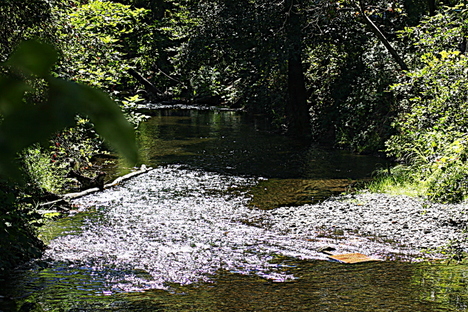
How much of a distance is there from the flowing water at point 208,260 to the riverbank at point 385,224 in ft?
0.82

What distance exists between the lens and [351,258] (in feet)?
19.8

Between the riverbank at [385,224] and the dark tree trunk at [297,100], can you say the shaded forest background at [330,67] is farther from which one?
the riverbank at [385,224]

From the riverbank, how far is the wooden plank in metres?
Answer: 0.20

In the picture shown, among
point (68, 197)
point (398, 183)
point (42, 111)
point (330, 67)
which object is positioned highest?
point (330, 67)

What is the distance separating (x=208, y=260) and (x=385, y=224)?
3.06 metres

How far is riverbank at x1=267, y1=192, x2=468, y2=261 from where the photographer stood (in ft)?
20.7

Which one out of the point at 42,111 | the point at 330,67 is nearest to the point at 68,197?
the point at 42,111

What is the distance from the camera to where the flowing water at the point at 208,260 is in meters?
4.50

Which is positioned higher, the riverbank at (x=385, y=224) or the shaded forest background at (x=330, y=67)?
the shaded forest background at (x=330, y=67)

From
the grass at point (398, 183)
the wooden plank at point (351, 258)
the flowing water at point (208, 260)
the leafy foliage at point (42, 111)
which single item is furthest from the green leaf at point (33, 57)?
the grass at point (398, 183)

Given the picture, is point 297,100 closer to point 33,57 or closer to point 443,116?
point 443,116

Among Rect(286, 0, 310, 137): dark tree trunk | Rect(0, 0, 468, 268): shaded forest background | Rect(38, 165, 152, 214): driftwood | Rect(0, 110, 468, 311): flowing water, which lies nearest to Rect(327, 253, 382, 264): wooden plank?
Rect(0, 110, 468, 311): flowing water

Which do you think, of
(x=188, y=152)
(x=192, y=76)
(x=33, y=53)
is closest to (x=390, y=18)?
(x=188, y=152)

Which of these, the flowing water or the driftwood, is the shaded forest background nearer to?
the driftwood
